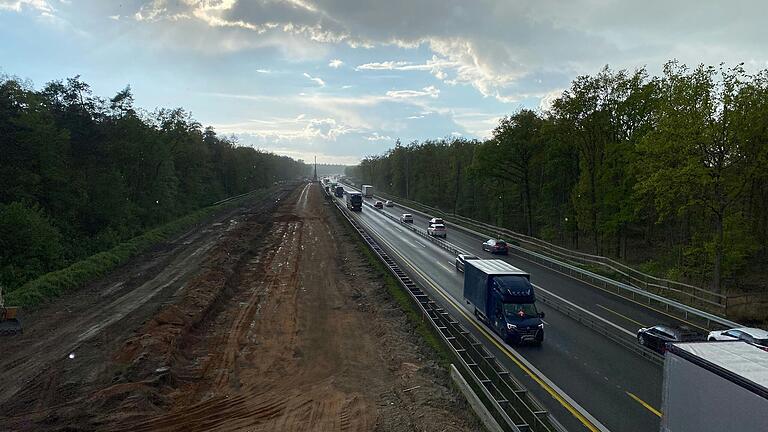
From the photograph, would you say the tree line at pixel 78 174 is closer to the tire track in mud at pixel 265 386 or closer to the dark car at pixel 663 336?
the tire track in mud at pixel 265 386

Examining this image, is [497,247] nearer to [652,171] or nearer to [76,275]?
[652,171]

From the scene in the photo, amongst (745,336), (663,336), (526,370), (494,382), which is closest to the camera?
(494,382)

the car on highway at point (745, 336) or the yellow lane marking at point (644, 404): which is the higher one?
the car on highway at point (745, 336)

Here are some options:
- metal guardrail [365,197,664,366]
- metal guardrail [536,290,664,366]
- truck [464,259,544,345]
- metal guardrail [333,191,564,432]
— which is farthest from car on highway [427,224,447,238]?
truck [464,259,544,345]

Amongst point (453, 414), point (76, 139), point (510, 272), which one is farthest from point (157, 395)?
point (76, 139)

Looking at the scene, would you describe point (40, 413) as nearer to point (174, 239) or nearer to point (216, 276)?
point (216, 276)

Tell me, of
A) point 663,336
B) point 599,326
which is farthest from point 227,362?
point 663,336

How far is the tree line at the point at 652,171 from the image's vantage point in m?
29.0

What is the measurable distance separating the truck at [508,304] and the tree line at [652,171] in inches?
595

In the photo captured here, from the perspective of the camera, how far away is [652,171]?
31.6 m

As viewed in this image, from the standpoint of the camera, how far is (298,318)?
82.1ft

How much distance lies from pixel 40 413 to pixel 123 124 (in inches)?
2038

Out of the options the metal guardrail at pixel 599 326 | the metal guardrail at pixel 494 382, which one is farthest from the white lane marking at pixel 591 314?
the metal guardrail at pixel 494 382

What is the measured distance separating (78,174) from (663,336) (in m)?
54.6
